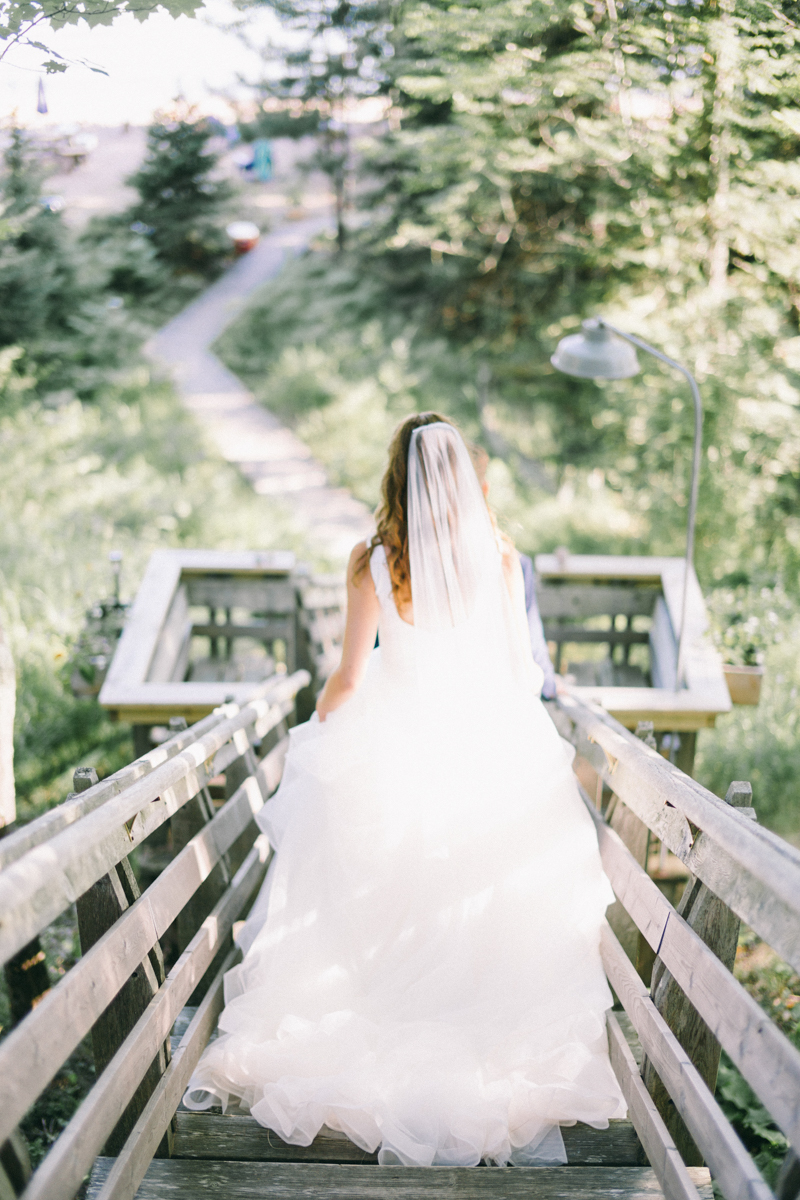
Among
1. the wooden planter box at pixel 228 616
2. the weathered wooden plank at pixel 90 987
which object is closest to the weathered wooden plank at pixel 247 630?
the wooden planter box at pixel 228 616

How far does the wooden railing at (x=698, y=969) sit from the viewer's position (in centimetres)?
141

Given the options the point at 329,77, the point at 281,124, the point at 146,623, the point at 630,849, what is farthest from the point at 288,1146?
the point at 281,124

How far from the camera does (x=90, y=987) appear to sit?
62.9 inches

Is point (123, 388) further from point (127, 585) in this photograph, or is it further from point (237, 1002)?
point (237, 1002)

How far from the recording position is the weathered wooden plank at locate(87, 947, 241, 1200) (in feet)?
5.68

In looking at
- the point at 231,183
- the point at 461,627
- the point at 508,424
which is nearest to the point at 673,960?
the point at 461,627

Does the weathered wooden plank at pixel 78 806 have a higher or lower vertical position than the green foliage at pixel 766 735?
higher

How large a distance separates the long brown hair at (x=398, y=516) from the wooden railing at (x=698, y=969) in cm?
84

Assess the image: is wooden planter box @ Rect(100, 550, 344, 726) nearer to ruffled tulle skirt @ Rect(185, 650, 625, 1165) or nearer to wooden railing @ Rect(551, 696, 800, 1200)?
ruffled tulle skirt @ Rect(185, 650, 625, 1165)

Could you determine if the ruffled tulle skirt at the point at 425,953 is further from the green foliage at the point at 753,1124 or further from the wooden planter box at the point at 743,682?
the wooden planter box at the point at 743,682

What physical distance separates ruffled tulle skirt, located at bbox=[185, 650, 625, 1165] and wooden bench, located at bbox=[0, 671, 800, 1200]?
0.09 metres

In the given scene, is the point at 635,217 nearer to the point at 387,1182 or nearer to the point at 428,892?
the point at 428,892

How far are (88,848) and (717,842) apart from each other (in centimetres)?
127

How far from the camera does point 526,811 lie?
2.46m
